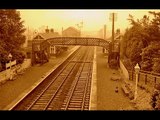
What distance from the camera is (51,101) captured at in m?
13.9

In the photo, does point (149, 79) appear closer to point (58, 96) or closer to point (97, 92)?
point (97, 92)

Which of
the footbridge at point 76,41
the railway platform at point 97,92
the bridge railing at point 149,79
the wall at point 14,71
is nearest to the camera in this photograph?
the railway platform at point 97,92

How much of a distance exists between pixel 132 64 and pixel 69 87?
9.21m

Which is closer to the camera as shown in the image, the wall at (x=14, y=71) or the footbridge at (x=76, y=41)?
the wall at (x=14, y=71)

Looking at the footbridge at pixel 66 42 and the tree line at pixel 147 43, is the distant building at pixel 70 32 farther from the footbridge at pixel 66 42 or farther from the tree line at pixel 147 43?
the tree line at pixel 147 43

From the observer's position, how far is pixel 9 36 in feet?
71.8

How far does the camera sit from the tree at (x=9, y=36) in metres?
20.2

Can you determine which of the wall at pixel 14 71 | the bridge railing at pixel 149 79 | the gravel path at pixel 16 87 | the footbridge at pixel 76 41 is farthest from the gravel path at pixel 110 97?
the footbridge at pixel 76 41

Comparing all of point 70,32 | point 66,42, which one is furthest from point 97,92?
point 70,32

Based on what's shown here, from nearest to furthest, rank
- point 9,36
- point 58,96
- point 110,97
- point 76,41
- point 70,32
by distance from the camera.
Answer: point 110,97 → point 58,96 → point 9,36 → point 76,41 → point 70,32

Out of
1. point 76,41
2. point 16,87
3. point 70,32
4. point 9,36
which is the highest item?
point 70,32

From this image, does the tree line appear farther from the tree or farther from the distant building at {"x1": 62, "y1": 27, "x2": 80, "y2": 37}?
the distant building at {"x1": 62, "y1": 27, "x2": 80, "y2": 37}

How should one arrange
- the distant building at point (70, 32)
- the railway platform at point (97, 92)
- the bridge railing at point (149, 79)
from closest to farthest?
1. the railway platform at point (97, 92)
2. the bridge railing at point (149, 79)
3. the distant building at point (70, 32)
